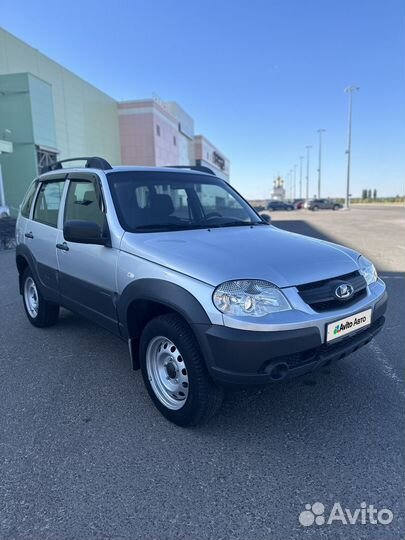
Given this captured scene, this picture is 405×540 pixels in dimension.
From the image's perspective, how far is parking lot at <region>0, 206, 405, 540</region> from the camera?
2033 millimetres

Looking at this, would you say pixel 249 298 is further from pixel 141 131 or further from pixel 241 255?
pixel 141 131

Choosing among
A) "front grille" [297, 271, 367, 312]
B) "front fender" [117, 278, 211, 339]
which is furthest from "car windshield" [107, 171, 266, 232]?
"front grille" [297, 271, 367, 312]

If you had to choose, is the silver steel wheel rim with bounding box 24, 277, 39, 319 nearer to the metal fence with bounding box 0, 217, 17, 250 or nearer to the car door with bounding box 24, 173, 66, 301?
the car door with bounding box 24, 173, 66, 301

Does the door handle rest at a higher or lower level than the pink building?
lower

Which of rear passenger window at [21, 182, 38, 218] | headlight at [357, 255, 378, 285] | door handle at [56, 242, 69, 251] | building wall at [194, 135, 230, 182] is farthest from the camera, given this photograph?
building wall at [194, 135, 230, 182]

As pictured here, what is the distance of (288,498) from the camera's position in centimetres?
219

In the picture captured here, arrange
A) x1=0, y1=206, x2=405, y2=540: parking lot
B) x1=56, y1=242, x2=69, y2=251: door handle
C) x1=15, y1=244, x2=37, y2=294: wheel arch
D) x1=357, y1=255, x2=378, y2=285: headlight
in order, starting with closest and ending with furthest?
1. x1=0, y1=206, x2=405, y2=540: parking lot
2. x1=357, y1=255, x2=378, y2=285: headlight
3. x1=56, y1=242, x2=69, y2=251: door handle
4. x1=15, y1=244, x2=37, y2=294: wheel arch

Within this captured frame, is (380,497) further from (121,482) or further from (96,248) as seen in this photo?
(96,248)

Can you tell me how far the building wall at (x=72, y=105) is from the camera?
26234 millimetres

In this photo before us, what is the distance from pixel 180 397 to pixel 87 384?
3.61 feet

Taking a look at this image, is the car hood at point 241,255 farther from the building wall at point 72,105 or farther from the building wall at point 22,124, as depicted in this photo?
the building wall at point 72,105

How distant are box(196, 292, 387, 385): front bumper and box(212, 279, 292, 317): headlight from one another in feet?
0.43

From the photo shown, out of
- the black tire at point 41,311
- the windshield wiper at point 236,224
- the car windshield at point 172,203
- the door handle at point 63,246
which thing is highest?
the car windshield at point 172,203

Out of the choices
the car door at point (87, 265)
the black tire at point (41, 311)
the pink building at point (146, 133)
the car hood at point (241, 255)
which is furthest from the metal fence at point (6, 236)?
the pink building at point (146, 133)
